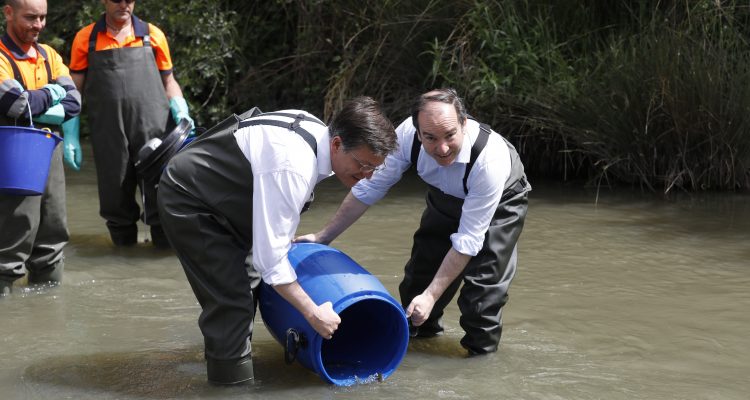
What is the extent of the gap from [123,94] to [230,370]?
305 centimetres

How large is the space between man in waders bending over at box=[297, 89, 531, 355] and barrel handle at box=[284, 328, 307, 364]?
18.5 inches

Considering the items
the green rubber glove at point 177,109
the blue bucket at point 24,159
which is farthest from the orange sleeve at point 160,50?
the blue bucket at point 24,159

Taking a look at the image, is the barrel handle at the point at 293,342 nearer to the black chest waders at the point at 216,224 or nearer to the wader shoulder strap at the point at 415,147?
the black chest waders at the point at 216,224

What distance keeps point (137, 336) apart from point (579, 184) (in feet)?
17.6

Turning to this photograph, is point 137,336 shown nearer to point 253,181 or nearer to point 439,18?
point 253,181

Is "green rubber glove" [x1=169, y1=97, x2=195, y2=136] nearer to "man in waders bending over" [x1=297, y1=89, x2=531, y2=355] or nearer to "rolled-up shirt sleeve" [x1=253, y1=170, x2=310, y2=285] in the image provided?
"man in waders bending over" [x1=297, y1=89, x2=531, y2=355]

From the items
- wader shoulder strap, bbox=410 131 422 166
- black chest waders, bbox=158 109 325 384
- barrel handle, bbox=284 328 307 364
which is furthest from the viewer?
wader shoulder strap, bbox=410 131 422 166

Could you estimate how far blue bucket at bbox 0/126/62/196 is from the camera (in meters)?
5.50

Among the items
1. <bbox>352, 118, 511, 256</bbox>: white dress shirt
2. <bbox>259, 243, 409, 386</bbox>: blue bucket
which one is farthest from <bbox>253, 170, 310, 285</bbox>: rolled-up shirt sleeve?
<bbox>352, 118, 511, 256</bbox>: white dress shirt

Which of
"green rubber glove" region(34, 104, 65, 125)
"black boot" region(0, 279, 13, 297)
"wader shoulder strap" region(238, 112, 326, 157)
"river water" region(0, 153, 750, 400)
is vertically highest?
"wader shoulder strap" region(238, 112, 326, 157)

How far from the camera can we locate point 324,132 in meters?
4.12

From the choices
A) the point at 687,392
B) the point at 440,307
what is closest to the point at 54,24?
the point at 440,307

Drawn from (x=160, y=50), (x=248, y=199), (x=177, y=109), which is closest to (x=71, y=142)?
(x=177, y=109)

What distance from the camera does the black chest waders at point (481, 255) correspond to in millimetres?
4855
